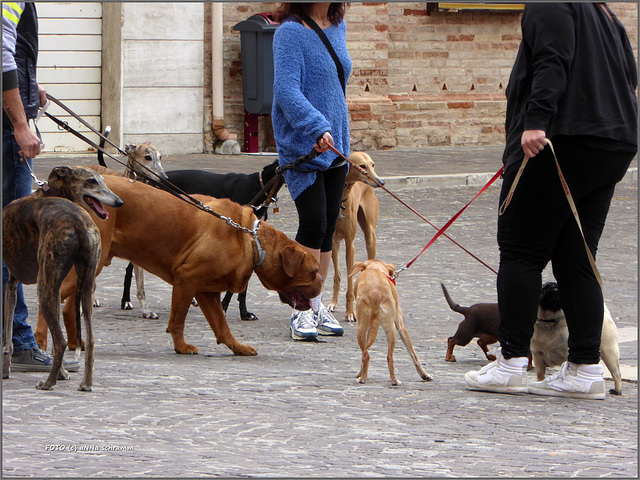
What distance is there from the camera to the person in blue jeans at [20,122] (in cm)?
468

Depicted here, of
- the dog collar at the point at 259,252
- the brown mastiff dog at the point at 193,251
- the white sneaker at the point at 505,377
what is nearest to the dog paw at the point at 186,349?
the brown mastiff dog at the point at 193,251

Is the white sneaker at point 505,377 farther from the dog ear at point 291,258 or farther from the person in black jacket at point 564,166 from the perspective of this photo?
the dog ear at point 291,258

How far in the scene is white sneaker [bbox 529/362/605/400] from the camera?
15.8ft

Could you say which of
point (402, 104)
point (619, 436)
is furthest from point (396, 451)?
point (402, 104)

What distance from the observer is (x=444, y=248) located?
10.1 m

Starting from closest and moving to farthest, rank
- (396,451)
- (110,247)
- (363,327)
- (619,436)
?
(396,451) → (619,436) → (363,327) → (110,247)

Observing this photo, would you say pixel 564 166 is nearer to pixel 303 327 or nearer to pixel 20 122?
pixel 303 327

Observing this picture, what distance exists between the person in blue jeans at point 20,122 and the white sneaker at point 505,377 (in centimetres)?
203

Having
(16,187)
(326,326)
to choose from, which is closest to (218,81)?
(326,326)

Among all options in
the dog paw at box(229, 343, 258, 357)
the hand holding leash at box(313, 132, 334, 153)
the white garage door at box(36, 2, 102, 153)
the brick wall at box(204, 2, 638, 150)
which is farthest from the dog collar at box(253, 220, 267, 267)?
the brick wall at box(204, 2, 638, 150)

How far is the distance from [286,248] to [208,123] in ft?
31.9

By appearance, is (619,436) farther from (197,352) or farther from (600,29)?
(197,352)

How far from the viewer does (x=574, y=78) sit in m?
4.60

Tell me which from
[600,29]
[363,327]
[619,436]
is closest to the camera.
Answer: [619,436]
